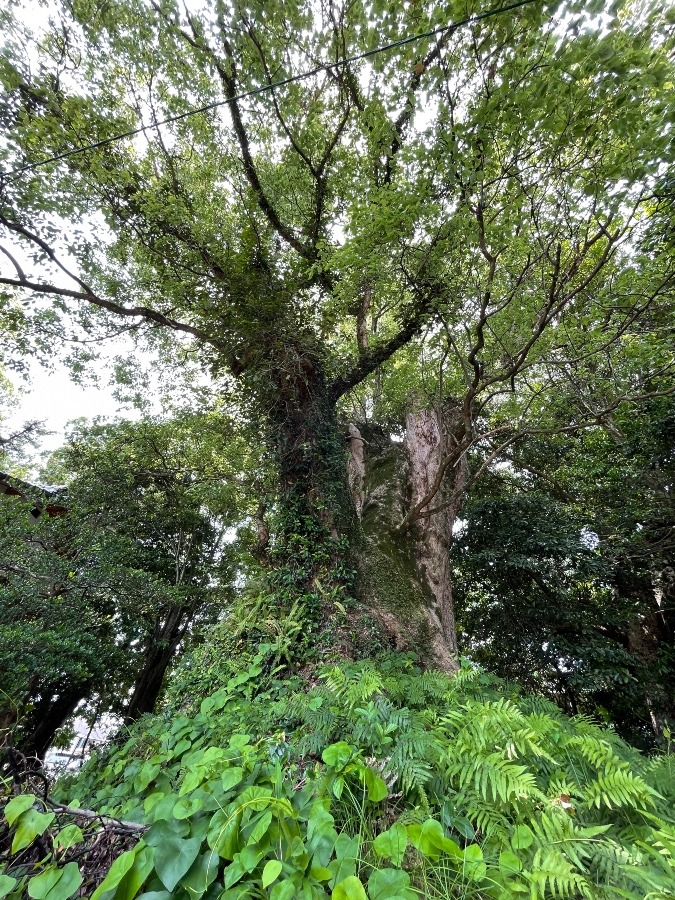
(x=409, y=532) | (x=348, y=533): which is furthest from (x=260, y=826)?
(x=409, y=532)

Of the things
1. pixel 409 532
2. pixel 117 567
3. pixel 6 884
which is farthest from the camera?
pixel 117 567

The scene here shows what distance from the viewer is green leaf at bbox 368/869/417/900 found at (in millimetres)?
879

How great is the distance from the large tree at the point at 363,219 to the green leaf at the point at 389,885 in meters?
2.77

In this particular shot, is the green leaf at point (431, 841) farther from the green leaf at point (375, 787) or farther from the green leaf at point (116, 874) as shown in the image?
the green leaf at point (116, 874)

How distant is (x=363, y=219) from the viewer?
3197 mm

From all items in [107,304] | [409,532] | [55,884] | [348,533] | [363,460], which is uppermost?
[107,304]

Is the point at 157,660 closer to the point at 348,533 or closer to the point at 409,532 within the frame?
the point at 348,533

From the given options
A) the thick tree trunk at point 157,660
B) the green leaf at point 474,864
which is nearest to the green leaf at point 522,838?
the green leaf at point 474,864

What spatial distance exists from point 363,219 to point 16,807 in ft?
12.9

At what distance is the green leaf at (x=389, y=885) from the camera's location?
2.88ft

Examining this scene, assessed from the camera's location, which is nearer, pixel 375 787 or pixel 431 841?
pixel 431 841

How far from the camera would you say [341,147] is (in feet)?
16.5

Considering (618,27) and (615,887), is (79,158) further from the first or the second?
(615,887)

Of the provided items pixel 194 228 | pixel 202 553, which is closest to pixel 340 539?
pixel 194 228
